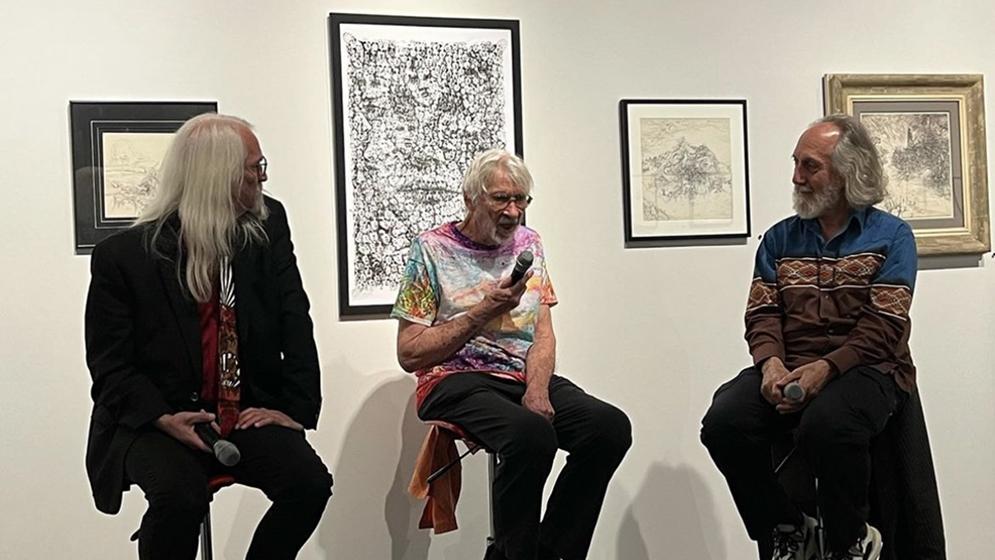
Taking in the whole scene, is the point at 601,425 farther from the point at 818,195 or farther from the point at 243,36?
the point at 243,36

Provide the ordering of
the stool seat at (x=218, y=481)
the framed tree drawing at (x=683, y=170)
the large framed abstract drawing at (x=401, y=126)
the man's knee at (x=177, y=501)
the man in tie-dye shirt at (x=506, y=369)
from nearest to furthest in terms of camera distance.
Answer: the man's knee at (x=177, y=501) < the stool seat at (x=218, y=481) < the man in tie-dye shirt at (x=506, y=369) < the large framed abstract drawing at (x=401, y=126) < the framed tree drawing at (x=683, y=170)

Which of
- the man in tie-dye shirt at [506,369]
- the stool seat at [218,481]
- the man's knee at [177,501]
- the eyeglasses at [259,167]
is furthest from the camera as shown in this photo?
the man in tie-dye shirt at [506,369]

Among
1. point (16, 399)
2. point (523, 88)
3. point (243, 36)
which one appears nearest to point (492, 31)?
point (523, 88)

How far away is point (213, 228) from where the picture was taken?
286cm

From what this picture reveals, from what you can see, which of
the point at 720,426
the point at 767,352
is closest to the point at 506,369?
the point at 720,426

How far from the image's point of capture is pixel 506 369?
11.1 feet

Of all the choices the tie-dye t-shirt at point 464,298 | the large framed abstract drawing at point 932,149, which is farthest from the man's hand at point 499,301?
the large framed abstract drawing at point 932,149

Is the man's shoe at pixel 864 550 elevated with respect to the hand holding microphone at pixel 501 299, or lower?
lower

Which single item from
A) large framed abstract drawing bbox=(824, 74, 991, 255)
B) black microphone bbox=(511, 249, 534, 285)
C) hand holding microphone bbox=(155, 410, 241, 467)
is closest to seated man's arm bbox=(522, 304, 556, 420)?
black microphone bbox=(511, 249, 534, 285)

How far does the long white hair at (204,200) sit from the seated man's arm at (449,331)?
1.83 ft

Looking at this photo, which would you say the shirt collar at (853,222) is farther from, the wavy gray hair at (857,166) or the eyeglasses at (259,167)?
the eyeglasses at (259,167)

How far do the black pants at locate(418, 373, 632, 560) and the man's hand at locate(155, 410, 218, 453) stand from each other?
701mm

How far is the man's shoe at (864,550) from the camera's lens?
312 cm

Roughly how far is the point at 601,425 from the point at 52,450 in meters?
1.64
